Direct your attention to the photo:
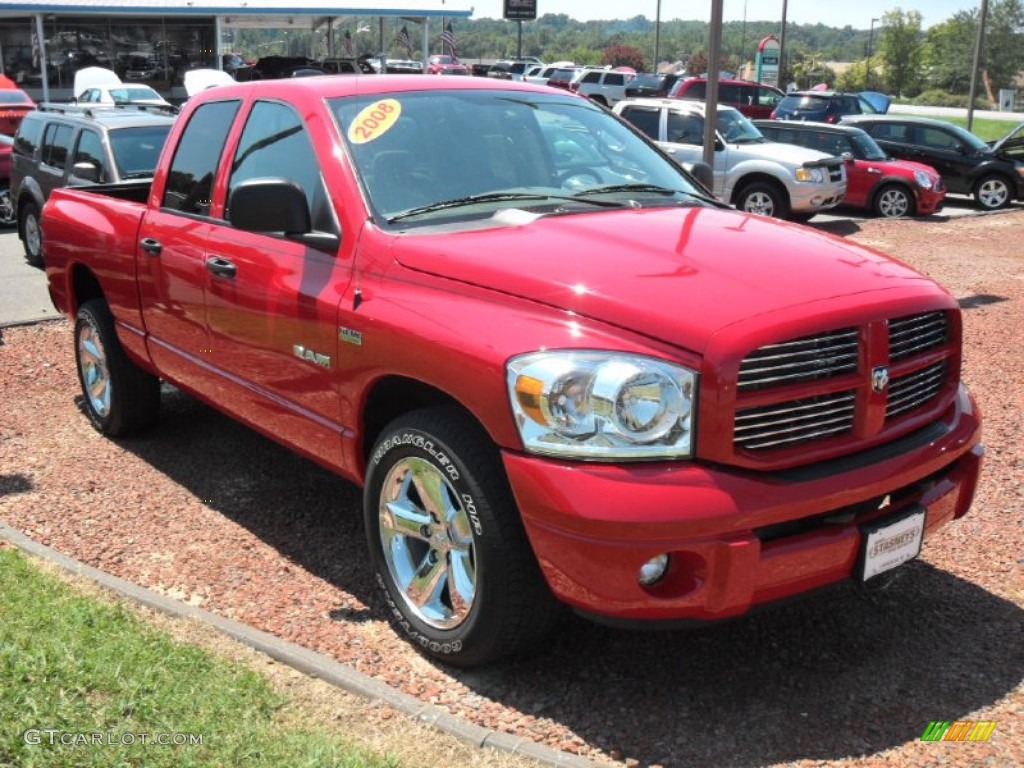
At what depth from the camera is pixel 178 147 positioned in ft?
17.5

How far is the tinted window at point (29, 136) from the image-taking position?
12.4 meters

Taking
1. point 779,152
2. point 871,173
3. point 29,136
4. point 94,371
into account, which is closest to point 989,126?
point 871,173

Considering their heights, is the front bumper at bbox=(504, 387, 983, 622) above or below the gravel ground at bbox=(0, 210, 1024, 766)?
above

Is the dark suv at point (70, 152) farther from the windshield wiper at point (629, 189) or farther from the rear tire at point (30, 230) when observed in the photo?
the windshield wiper at point (629, 189)

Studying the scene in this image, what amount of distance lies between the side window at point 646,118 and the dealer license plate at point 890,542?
14349 mm

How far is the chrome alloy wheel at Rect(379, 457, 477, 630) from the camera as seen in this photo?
11.4 feet

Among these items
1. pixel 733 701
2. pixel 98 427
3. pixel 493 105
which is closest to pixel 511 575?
pixel 733 701

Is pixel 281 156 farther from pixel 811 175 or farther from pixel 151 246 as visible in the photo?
pixel 811 175

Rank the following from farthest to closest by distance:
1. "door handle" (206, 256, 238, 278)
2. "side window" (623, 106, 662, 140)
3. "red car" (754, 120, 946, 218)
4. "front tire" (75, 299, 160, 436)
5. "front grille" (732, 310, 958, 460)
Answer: "red car" (754, 120, 946, 218)
"side window" (623, 106, 662, 140)
"front tire" (75, 299, 160, 436)
"door handle" (206, 256, 238, 278)
"front grille" (732, 310, 958, 460)

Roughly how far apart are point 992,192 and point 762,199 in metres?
5.73

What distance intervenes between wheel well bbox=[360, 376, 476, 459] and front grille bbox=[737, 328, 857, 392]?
3.34 ft

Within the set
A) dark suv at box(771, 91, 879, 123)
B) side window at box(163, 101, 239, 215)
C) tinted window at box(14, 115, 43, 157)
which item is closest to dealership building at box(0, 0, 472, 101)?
dark suv at box(771, 91, 879, 123)

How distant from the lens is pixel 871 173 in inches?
722

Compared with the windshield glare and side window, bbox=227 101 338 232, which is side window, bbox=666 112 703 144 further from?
side window, bbox=227 101 338 232
